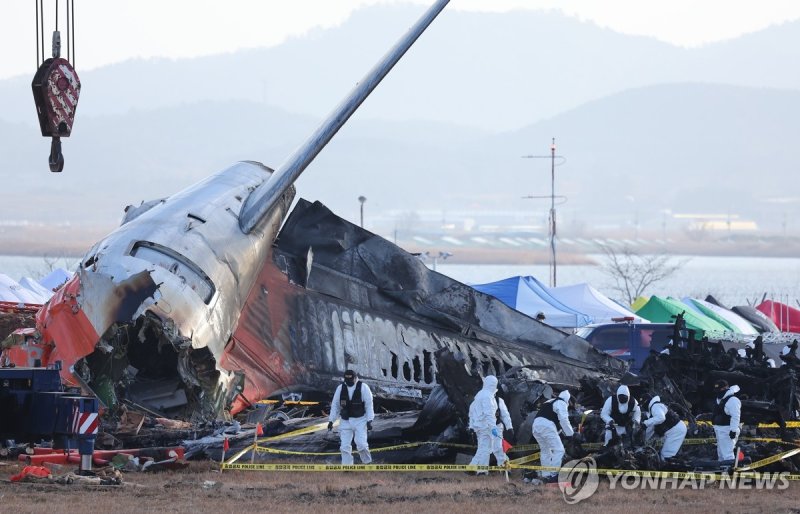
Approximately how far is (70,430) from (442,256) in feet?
135

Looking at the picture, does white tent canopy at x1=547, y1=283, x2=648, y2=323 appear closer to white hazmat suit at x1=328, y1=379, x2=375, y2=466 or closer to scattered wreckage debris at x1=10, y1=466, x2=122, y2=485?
white hazmat suit at x1=328, y1=379, x2=375, y2=466

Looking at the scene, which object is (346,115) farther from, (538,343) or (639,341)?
(639,341)

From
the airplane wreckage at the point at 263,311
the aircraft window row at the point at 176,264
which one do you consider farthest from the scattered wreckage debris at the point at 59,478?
the aircraft window row at the point at 176,264

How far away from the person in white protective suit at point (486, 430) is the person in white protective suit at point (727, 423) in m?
3.55

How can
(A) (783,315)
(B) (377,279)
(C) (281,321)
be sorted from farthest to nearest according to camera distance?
(A) (783,315), (B) (377,279), (C) (281,321)

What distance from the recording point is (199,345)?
22.9 metres

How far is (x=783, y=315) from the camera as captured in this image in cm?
5606

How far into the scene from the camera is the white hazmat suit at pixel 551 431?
20594 mm

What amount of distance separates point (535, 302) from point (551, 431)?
984 inches

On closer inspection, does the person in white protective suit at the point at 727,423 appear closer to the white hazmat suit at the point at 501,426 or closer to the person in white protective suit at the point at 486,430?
the white hazmat suit at the point at 501,426

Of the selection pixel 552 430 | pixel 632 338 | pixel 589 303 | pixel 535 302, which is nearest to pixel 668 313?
pixel 589 303

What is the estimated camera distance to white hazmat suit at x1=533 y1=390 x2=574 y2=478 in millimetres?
20594

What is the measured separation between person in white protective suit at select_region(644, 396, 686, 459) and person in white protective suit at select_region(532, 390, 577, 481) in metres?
1.56

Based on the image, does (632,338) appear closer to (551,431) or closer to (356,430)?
(551,431)
